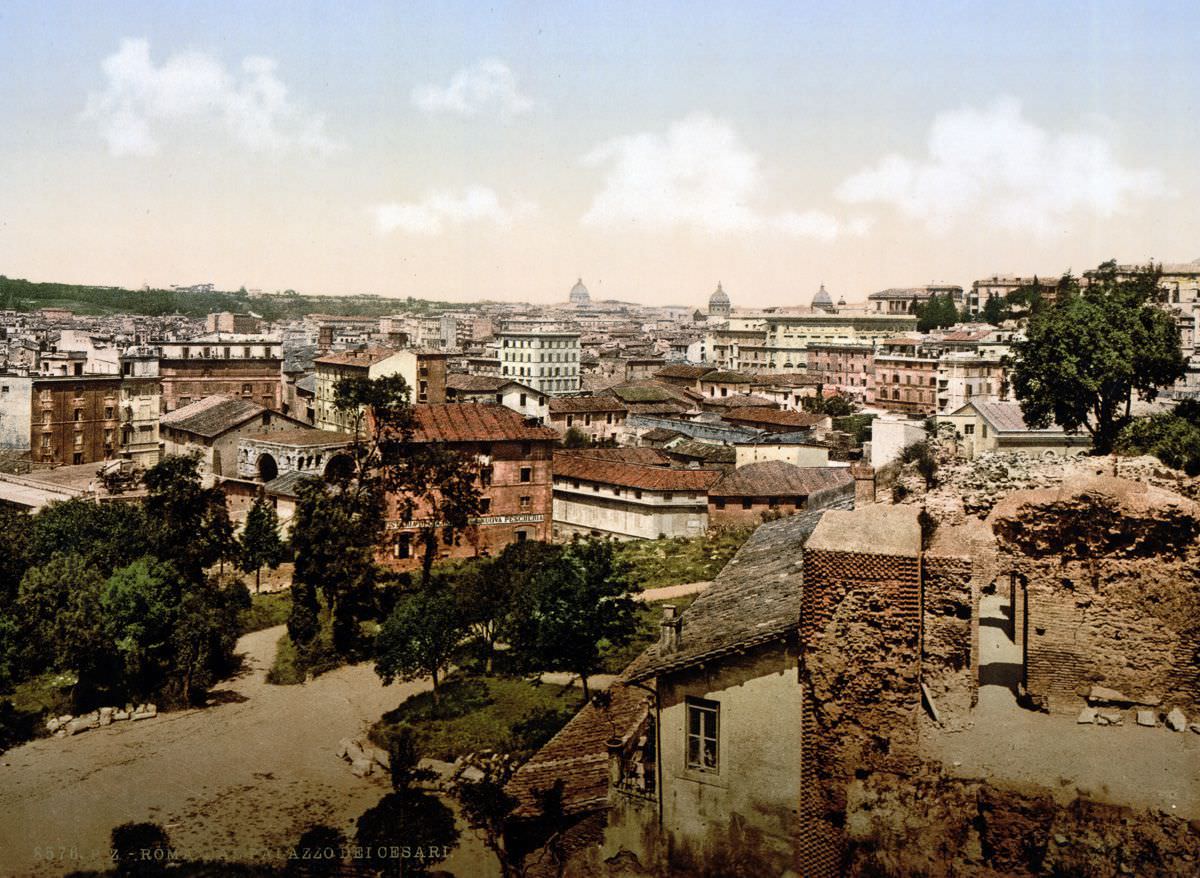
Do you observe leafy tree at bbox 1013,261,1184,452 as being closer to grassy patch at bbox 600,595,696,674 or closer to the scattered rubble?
grassy patch at bbox 600,595,696,674

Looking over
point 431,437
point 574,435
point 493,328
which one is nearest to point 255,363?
point 574,435

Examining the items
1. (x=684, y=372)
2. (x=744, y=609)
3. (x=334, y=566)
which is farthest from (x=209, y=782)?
(x=684, y=372)

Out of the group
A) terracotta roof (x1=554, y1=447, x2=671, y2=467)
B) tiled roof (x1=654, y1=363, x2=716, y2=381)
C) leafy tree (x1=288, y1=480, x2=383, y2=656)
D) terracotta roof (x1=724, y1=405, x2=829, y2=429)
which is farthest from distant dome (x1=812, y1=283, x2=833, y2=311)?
leafy tree (x1=288, y1=480, x2=383, y2=656)

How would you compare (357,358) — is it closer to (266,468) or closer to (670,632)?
(266,468)

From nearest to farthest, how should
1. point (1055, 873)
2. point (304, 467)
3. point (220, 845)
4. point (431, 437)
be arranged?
point (1055, 873), point (220, 845), point (431, 437), point (304, 467)

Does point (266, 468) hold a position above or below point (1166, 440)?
below

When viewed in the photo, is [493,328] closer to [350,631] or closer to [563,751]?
[350,631]
